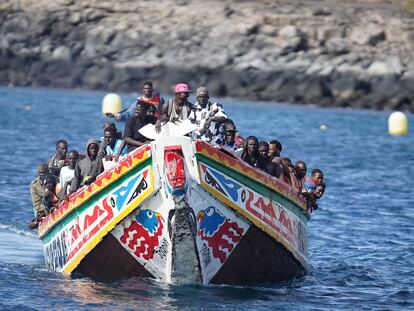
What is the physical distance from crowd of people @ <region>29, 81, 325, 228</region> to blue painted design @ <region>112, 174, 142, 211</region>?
82 cm

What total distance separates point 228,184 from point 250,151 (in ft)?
5.46

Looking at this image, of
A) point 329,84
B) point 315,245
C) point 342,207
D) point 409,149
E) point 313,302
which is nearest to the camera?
point 313,302

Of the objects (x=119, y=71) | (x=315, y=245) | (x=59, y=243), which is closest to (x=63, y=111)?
(x=119, y=71)

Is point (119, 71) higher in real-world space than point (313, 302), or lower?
higher

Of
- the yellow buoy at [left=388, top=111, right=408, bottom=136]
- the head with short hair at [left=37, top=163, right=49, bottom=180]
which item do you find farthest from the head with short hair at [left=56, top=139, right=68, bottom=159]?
the yellow buoy at [left=388, top=111, right=408, bottom=136]

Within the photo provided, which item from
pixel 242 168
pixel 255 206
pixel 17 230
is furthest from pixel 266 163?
pixel 17 230

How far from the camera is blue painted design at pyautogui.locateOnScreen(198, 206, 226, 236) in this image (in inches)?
658

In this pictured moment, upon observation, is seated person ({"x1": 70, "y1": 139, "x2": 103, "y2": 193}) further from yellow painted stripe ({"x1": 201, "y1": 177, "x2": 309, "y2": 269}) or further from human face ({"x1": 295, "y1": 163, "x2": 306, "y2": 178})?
human face ({"x1": 295, "y1": 163, "x2": 306, "y2": 178})

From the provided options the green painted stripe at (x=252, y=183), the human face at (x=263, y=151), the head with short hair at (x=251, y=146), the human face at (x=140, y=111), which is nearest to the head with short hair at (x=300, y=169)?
the green painted stripe at (x=252, y=183)

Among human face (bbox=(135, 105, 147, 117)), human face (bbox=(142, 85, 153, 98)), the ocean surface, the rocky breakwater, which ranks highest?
the rocky breakwater

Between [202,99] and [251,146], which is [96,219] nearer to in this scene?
[202,99]

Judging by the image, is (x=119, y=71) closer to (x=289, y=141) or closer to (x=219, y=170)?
(x=289, y=141)

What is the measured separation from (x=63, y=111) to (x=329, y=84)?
1516 cm

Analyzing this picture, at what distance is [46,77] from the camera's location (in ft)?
226
